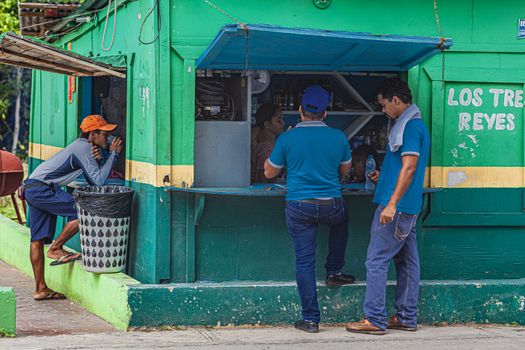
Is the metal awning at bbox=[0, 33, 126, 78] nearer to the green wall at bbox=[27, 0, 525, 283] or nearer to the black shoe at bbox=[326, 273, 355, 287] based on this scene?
the green wall at bbox=[27, 0, 525, 283]

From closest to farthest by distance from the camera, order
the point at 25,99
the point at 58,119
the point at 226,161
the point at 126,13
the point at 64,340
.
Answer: the point at 64,340 → the point at 226,161 → the point at 126,13 → the point at 58,119 → the point at 25,99

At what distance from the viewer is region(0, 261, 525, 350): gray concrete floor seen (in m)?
7.06

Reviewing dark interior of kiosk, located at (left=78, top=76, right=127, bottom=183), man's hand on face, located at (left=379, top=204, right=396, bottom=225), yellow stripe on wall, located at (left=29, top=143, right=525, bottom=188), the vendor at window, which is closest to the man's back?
yellow stripe on wall, located at (left=29, top=143, right=525, bottom=188)

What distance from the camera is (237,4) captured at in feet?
26.3

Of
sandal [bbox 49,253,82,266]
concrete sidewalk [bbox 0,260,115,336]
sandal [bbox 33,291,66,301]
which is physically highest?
sandal [bbox 49,253,82,266]

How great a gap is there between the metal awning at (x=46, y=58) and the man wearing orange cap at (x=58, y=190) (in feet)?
1.84

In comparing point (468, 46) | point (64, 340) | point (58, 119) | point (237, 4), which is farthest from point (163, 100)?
point (58, 119)

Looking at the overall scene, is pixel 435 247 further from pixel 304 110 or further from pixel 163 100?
pixel 163 100

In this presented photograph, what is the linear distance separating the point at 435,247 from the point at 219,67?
243 cm

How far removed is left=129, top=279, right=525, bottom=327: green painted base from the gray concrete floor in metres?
0.10

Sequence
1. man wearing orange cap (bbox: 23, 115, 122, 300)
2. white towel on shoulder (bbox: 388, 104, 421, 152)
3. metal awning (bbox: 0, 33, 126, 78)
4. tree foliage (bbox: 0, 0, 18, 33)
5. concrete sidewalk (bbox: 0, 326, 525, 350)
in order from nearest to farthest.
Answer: concrete sidewalk (bbox: 0, 326, 525, 350) < white towel on shoulder (bbox: 388, 104, 421, 152) < metal awning (bbox: 0, 33, 126, 78) < man wearing orange cap (bbox: 23, 115, 122, 300) < tree foliage (bbox: 0, 0, 18, 33)

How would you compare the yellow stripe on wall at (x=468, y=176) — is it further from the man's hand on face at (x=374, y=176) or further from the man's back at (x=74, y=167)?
the man's hand on face at (x=374, y=176)

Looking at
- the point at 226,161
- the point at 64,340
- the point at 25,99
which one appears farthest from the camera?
the point at 25,99

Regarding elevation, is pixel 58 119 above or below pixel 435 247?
above
